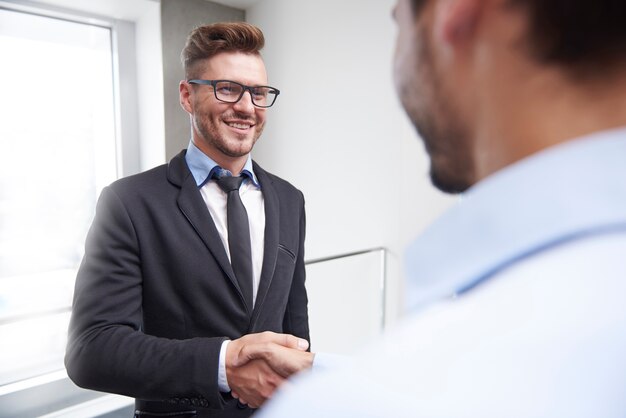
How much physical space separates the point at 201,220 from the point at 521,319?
691mm

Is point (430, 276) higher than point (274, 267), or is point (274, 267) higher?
point (430, 276)

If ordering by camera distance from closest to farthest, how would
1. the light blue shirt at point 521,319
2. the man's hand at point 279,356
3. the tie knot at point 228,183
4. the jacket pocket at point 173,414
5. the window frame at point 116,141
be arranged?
the light blue shirt at point 521,319, the man's hand at point 279,356, the jacket pocket at point 173,414, the tie knot at point 228,183, the window frame at point 116,141

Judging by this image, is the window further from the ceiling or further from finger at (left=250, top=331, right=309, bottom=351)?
finger at (left=250, top=331, right=309, bottom=351)

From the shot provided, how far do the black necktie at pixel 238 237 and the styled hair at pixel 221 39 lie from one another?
0.97 feet

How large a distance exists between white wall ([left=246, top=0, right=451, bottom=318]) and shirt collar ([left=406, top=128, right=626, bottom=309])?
1287 mm

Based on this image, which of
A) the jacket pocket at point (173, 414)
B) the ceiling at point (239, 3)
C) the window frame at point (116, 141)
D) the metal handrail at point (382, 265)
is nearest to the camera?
the jacket pocket at point (173, 414)

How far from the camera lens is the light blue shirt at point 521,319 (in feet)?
0.50

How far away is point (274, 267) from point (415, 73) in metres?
0.62

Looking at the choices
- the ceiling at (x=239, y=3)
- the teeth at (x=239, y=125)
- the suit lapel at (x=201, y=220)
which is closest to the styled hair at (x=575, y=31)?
the suit lapel at (x=201, y=220)

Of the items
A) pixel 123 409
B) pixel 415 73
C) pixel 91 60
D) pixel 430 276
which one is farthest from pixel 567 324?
pixel 91 60

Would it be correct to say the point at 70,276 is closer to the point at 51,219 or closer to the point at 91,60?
the point at 51,219

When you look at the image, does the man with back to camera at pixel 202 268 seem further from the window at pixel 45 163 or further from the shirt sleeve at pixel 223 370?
the window at pixel 45 163

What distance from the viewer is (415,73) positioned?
267 millimetres

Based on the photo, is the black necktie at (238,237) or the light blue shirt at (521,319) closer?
the light blue shirt at (521,319)
